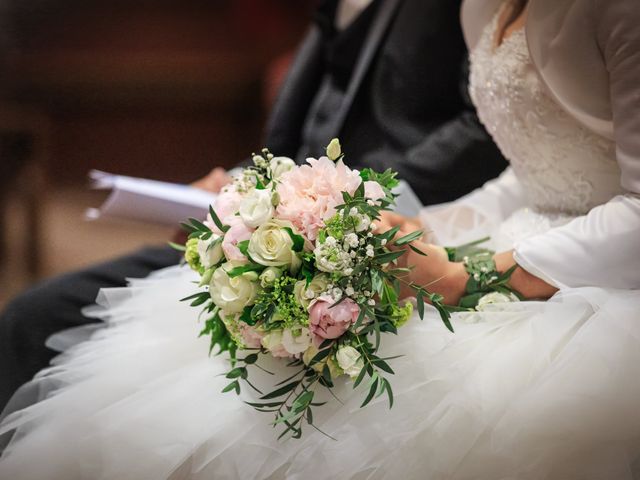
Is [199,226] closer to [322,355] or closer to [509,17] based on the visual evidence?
[322,355]

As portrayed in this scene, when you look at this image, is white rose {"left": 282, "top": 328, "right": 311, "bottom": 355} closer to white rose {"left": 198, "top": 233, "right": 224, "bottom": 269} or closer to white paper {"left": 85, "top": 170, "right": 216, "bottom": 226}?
white rose {"left": 198, "top": 233, "right": 224, "bottom": 269}

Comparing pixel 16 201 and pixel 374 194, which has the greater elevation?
pixel 16 201

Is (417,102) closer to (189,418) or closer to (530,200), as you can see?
(530,200)

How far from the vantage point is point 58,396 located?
3.23 feet

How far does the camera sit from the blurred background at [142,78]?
12.1 feet

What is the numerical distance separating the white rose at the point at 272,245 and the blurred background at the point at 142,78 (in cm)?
280

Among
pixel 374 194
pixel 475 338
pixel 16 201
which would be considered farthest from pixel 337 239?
pixel 16 201

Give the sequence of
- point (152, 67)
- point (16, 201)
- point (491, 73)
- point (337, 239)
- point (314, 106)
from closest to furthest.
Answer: point (337, 239) → point (491, 73) → point (314, 106) → point (16, 201) → point (152, 67)

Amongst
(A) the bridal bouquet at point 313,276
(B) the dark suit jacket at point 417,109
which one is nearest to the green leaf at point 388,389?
(A) the bridal bouquet at point 313,276

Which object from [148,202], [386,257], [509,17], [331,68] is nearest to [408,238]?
[386,257]

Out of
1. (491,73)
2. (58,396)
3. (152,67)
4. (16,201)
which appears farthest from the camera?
(152,67)

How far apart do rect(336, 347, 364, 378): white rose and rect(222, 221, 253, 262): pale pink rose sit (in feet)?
0.50

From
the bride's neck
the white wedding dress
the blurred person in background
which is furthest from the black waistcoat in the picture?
the white wedding dress

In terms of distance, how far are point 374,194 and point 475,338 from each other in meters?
0.22
